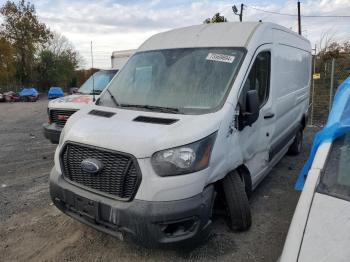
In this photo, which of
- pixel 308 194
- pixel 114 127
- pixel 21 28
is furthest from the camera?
pixel 21 28

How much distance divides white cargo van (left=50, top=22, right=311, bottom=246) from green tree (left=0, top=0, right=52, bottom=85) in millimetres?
52145

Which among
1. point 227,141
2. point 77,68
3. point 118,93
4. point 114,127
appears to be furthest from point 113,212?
point 77,68

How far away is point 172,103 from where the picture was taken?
3846mm

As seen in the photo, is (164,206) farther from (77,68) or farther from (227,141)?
(77,68)

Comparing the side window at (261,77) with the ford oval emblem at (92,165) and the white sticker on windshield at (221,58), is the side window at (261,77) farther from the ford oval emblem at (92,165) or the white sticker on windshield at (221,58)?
the ford oval emblem at (92,165)

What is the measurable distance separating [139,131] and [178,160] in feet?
1.53

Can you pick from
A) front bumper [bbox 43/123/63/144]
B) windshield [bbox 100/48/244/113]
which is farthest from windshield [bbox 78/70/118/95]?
windshield [bbox 100/48/244/113]

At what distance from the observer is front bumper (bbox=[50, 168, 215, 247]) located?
10.1 feet

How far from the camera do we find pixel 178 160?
313 centimetres

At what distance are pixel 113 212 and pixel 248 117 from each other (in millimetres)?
1752

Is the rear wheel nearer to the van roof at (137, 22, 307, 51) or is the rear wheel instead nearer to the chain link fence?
the van roof at (137, 22, 307, 51)

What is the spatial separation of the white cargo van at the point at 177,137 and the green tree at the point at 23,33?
52145 mm

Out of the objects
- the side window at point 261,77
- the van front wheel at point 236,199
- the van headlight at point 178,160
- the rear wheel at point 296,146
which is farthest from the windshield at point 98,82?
the van headlight at point 178,160

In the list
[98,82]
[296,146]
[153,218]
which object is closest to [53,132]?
[98,82]
